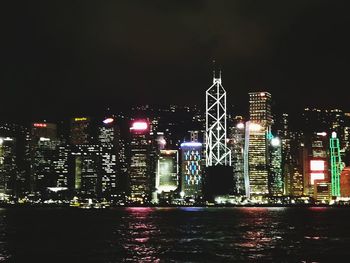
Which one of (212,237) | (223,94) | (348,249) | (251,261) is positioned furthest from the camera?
(223,94)

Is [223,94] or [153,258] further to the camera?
[223,94]

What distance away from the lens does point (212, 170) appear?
656ft

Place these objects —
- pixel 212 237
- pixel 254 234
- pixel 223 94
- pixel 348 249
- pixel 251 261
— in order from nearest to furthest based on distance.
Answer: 1. pixel 251 261
2. pixel 348 249
3. pixel 212 237
4. pixel 254 234
5. pixel 223 94

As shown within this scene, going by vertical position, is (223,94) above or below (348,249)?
above

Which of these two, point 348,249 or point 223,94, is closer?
point 348,249

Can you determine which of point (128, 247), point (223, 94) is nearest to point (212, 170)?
point (223, 94)

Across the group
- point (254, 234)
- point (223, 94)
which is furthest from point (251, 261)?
point (223, 94)

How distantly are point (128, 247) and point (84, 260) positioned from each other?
10781mm

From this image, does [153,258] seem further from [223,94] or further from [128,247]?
[223,94]

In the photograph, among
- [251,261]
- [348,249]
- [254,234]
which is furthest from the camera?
[254,234]

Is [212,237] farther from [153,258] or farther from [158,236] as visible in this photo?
[153,258]

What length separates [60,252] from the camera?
55.4m

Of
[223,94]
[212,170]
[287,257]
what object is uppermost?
[223,94]

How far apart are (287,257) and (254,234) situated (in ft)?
82.0
